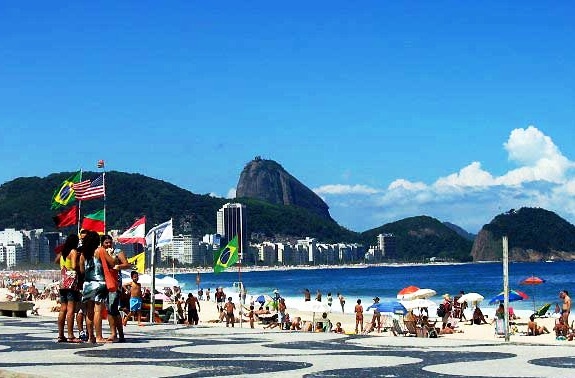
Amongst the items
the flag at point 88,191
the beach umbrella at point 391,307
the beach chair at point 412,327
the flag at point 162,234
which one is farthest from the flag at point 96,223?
the beach umbrella at point 391,307

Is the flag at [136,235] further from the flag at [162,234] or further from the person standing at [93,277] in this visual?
the person standing at [93,277]

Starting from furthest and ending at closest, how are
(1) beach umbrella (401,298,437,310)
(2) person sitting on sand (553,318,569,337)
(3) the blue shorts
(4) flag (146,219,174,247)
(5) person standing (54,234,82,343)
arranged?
(1) beach umbrella (401,298,437,310) < (4) flag (146,219,174,247) < (2) person sitting on sand (553,318,569,337) < (3) the blue shorts < (5) person standing (54,234,82,343)

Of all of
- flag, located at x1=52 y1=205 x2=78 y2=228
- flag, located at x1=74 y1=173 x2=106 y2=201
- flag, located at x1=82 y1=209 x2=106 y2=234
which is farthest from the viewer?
flag, located at x1=74 y1=173 x2=106 y2=201

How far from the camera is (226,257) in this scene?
29953mm

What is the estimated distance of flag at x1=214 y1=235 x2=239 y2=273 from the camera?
1170 inches

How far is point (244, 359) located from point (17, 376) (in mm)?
3512

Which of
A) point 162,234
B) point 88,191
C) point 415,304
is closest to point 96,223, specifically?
point 162,234

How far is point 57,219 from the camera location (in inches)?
1059

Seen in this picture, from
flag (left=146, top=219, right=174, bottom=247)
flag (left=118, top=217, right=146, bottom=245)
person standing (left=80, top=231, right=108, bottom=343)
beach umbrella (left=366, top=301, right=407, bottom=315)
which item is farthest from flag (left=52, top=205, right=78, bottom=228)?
person standing (left=80, top=231, right=108, bottom=343)

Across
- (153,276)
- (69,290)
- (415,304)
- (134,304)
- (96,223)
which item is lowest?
(415,304)

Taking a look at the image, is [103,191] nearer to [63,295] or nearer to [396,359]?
[63,295]

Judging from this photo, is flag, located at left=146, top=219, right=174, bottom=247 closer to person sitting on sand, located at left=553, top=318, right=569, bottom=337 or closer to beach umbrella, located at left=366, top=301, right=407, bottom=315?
beach umbrella, located at left=366, top=301, right=407, bottom=315

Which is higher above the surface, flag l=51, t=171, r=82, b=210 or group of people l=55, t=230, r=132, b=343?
flag l=51, t=171, r=82, b=210

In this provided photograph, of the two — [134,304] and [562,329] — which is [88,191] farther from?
[562,329]
